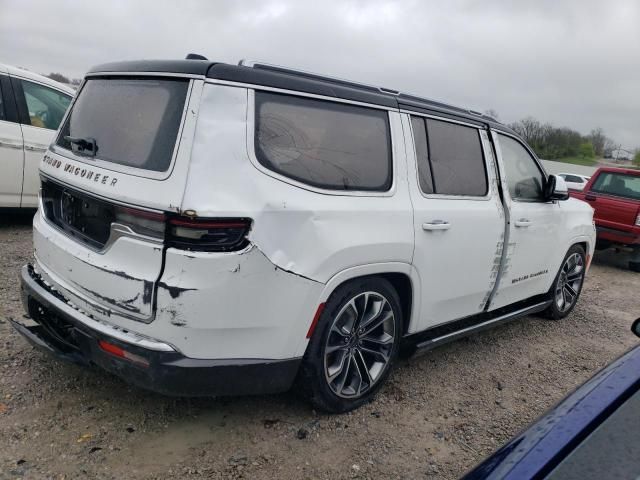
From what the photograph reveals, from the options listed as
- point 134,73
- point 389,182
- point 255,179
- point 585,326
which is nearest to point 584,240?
point 585,326

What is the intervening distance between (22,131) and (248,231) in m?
4.73

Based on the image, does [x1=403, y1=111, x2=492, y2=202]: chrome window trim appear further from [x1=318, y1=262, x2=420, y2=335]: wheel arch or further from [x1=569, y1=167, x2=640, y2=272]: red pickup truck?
[x1=569, y1=167, x2=640, y2=272]: red pickup truck

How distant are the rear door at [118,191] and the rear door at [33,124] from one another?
3.38 metres

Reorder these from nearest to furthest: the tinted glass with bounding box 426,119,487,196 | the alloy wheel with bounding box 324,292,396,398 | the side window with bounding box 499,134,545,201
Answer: the alloy wheel with bounding box 324,292,396,398
the tinted glass with bounding box 426,119,487,196
the side window with bounding box 499,134,545,201

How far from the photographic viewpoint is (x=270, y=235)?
235 cm

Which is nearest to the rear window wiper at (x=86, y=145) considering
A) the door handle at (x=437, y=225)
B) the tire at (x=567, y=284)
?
the door handle at (x=437, y=225)

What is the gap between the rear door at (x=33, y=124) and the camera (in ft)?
19.1

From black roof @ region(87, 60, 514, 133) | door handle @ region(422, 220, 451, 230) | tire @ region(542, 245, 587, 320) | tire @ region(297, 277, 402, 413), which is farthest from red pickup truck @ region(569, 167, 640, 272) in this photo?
tire @ region(297, 277, 402, 413)

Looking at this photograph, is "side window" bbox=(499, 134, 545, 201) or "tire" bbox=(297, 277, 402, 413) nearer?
"tire" bbox=(297, 277, 402, 413)

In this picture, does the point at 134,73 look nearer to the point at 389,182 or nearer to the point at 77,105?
the point at 77,105

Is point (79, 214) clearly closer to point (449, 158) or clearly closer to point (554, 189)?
point (449, 158)

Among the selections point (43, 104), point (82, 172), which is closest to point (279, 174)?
point (82, 172)

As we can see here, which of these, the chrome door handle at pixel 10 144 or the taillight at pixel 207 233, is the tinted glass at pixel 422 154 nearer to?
the taillight at pixel 207 233

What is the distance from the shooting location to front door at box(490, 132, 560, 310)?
3.96m
